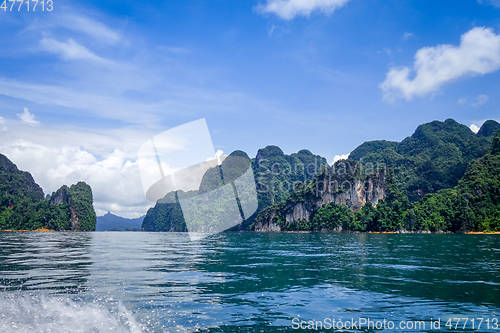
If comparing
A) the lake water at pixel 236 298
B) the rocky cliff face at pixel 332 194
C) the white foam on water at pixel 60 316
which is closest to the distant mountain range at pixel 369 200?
the rocky cliff face at pixel 332 194

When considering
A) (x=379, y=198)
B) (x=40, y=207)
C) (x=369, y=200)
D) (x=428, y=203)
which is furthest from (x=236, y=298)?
(x=40, y=207)

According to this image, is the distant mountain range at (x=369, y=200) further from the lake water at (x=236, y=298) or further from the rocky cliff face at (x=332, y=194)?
the lake water at (x=236, y=298)

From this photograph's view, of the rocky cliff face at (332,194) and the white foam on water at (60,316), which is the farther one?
the rocky cliff face at (332,194)

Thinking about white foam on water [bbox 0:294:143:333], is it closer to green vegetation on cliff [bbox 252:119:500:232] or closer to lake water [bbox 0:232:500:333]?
lake water [bbox 0:232:500:333]

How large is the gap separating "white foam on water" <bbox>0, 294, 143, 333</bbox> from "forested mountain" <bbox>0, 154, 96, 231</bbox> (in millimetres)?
167511

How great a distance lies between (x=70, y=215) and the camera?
16775cm

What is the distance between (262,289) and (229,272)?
5.23m

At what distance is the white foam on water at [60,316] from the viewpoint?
29.3 ft

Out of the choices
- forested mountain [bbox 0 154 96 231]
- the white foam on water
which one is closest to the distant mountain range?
forested mountain [bbox 0 154 96 231]

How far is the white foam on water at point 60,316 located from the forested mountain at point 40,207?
167511 mm

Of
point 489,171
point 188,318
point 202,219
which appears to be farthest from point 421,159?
point 188,318

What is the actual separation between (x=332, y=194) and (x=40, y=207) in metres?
140

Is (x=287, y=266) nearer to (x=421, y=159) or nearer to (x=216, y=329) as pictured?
(x=216, y=329)

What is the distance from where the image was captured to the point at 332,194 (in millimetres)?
Result: 147000
